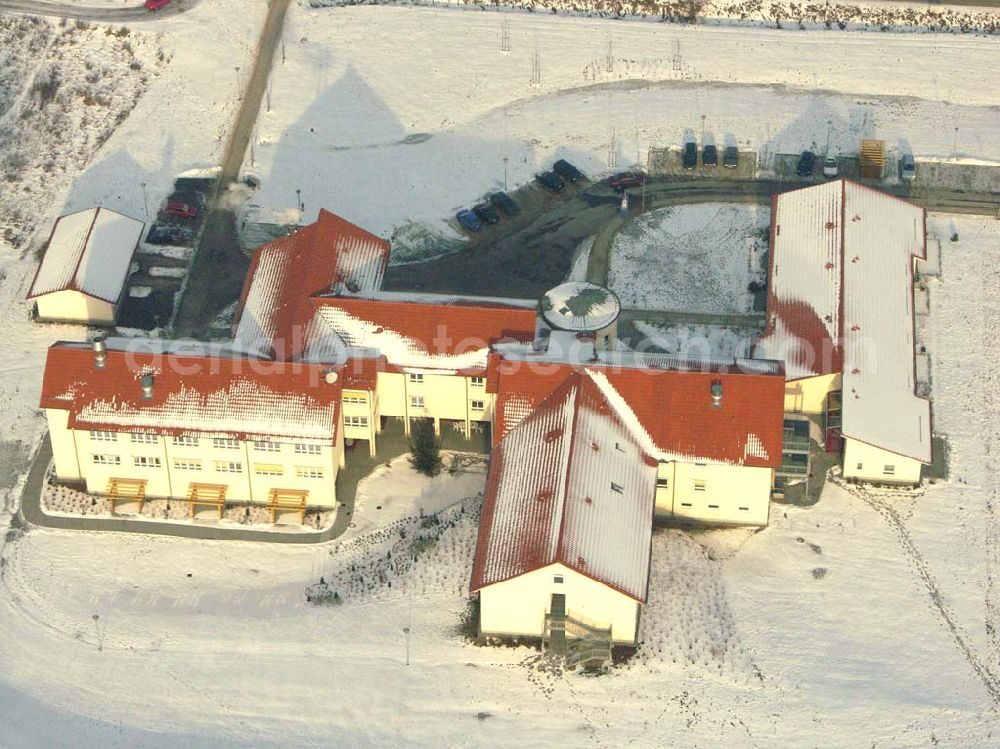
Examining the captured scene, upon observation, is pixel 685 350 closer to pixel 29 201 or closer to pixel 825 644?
pixel 825 644

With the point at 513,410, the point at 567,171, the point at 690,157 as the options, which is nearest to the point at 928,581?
the point at 513,410

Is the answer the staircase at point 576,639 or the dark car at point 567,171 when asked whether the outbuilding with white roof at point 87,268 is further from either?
the staircase at point 576,639

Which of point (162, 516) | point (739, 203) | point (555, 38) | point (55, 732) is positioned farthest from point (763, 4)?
point (55, 732)

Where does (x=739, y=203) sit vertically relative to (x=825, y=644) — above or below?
above

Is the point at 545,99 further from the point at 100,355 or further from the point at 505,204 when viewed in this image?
the point at 100,355

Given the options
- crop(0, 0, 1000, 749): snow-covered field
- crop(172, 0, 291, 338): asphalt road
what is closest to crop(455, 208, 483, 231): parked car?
crop(0, 0, 1000, 749): snow-covered field

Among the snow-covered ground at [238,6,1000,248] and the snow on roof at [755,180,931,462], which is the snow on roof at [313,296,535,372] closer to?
the snow on roof at [755,180,931,462]
